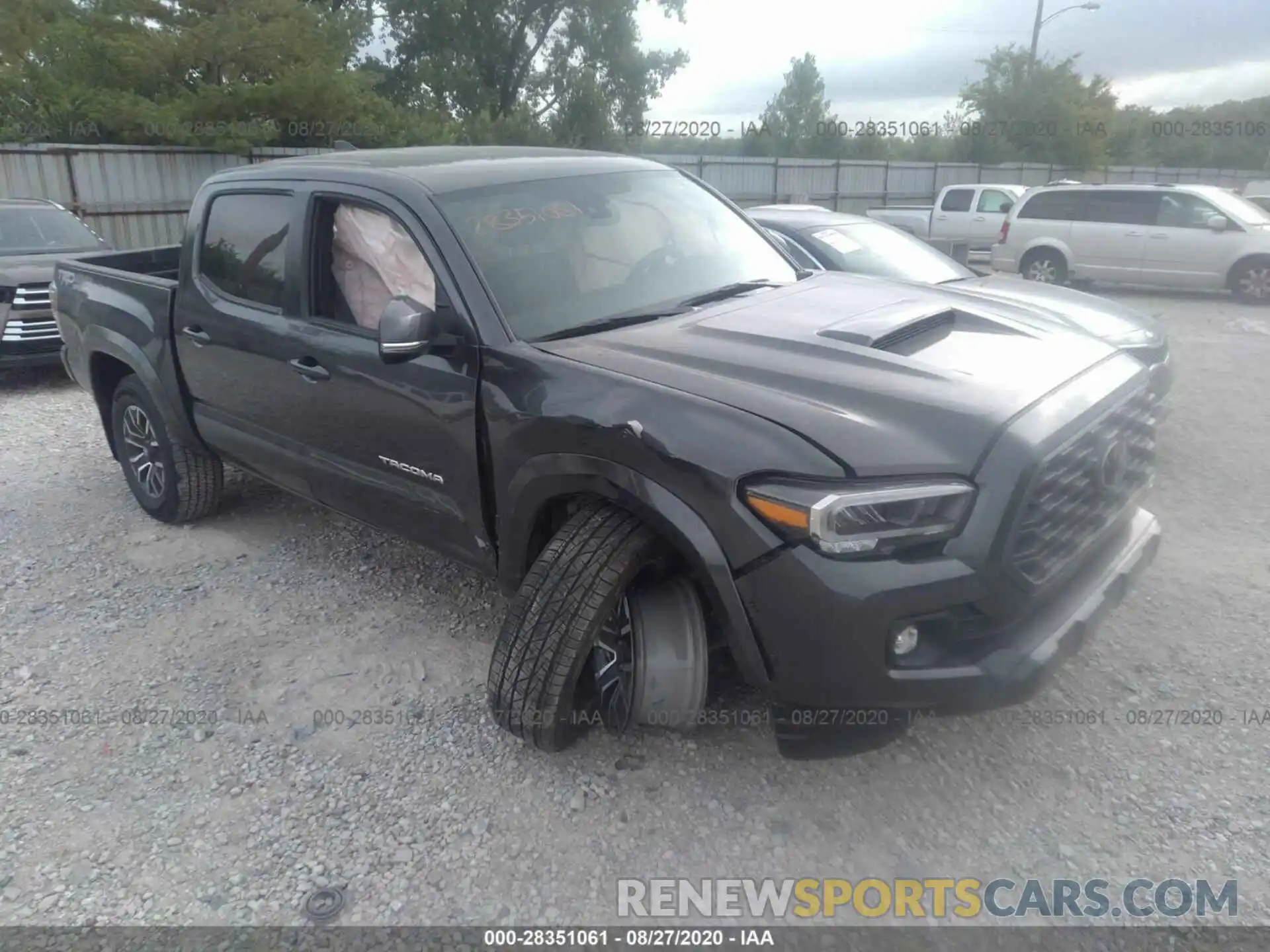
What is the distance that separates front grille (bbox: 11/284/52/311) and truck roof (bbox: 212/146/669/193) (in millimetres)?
5173

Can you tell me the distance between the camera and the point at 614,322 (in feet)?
11.0

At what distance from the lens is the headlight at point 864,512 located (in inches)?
95.9

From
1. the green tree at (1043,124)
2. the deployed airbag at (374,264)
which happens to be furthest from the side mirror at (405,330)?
the green tree at (1043,124)

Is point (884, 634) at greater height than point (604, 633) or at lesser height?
greater

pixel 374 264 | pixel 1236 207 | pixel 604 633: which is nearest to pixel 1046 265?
pixel 1236 207

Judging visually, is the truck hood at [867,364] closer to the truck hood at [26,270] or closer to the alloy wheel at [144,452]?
the alloy wheel at [144,452]

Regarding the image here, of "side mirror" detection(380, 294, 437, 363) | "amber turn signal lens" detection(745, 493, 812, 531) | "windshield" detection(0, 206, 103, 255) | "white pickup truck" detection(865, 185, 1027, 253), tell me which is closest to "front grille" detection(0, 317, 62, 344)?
"windshield" detection(0, 206, 103, 255)

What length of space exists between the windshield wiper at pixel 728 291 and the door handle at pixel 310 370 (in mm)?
1424

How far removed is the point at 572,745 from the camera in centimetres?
315

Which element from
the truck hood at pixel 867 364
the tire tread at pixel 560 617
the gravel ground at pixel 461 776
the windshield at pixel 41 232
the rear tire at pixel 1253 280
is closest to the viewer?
the truck hood at pixel 867 364

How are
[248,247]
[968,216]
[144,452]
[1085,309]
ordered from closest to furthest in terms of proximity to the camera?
[248,247] < [144,452] < [1085,309] < [968,216]

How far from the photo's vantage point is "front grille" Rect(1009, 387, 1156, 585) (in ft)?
8.46

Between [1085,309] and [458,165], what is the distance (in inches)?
156

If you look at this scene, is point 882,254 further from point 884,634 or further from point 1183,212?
point 1183,212
